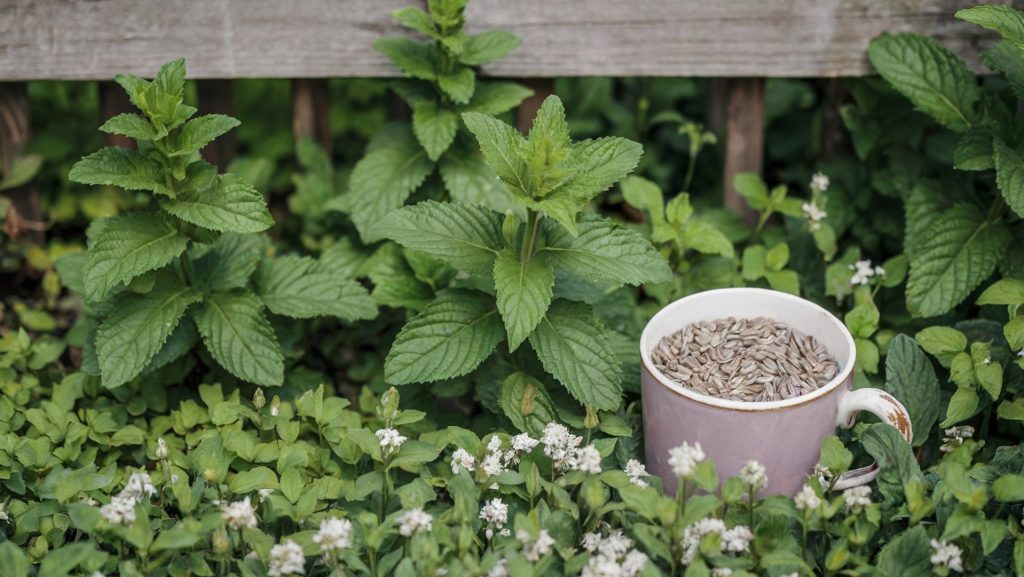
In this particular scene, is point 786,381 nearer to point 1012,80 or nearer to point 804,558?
point 804,558

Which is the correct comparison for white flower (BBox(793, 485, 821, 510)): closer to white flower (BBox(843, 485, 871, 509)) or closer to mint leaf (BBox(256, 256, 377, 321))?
white flower (BBox(843, 485, 871, 509))

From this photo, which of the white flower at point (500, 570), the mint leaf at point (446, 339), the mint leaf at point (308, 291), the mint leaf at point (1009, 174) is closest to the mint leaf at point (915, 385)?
the mint leaf at point (1009, 174)

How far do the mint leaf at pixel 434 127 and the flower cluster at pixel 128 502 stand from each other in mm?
1145

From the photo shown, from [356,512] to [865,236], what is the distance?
1778 millimetres

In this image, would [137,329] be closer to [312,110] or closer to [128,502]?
[128,502]

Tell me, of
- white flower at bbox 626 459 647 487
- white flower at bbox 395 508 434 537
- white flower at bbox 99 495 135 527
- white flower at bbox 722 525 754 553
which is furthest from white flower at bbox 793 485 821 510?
→ white flower at bbox 99 495 135 527

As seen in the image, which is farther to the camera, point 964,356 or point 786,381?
point 964,356

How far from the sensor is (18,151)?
3.39 m

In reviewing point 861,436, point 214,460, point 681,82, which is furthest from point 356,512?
point 681,82

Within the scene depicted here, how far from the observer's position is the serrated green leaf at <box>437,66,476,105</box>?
2902 mm

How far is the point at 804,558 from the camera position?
2.26 metres

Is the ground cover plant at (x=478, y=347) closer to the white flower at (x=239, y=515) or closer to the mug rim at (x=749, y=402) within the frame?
the white flower at (x=239, y=515)

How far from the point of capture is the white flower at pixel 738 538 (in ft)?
7.11

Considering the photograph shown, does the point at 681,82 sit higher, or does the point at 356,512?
the point at 681,82
